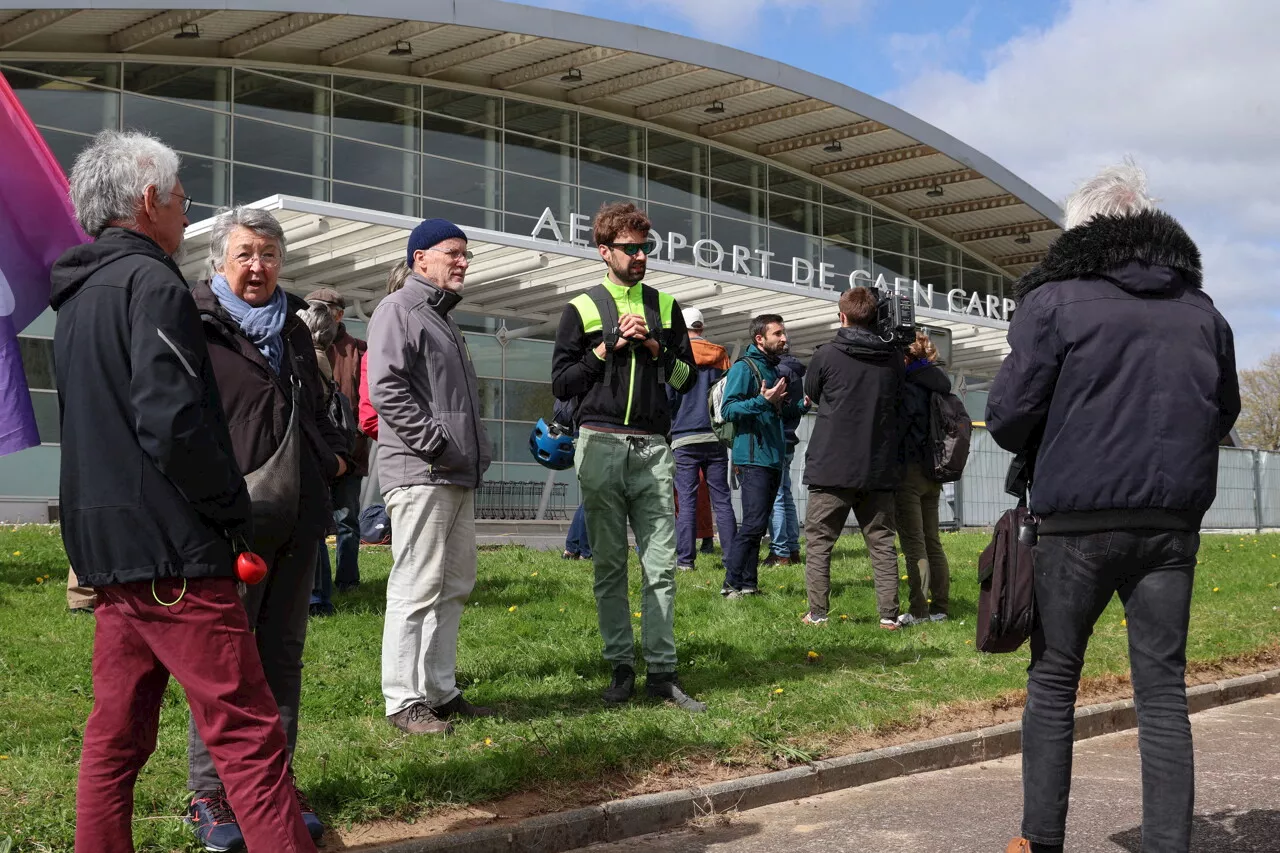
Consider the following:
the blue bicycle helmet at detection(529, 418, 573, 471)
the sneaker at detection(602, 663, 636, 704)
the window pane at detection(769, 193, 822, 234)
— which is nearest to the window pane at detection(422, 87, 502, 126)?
the window pane at detection(769, 193, 822, 234)

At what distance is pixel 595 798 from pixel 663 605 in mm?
1385

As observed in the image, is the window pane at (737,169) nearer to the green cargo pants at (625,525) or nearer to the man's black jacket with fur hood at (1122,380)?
the green cargo pants at (625,525)

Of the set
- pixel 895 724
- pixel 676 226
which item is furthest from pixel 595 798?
pixel 676 226

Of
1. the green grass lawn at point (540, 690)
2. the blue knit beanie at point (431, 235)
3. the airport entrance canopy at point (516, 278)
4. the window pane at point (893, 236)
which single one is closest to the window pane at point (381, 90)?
the airport entrance canopy at point (516, 278)

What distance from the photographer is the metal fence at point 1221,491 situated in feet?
70.2

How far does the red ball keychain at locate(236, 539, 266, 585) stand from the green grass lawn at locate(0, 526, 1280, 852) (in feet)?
3.99

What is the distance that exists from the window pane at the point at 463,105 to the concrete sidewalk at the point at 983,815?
2378 centimetres

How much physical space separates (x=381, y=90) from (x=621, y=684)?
2296 cm

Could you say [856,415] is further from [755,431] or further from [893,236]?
[893,236]

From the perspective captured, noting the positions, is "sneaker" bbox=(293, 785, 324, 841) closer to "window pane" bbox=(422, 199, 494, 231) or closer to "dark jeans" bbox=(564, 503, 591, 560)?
"dark jeans" bbox=(564, 503, 591, 560)

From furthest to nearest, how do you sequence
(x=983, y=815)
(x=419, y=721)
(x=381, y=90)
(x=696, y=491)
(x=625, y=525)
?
1. (x=381, y=90)
2. (x=696, y=491)
3. (x=625, y=525)
4. (x=419, y=721)
5. (x=983, y=815)

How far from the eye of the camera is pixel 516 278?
2245 centimetres

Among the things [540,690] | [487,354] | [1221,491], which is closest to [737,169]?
[487,354]

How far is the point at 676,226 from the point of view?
31.4 metres
